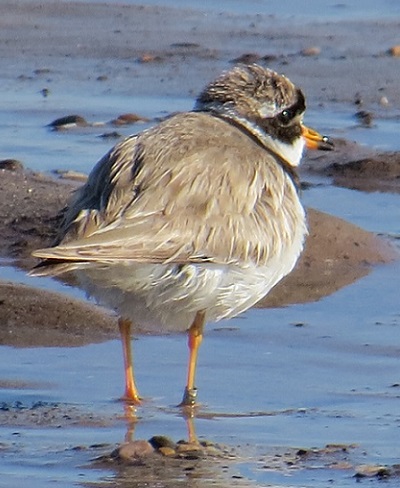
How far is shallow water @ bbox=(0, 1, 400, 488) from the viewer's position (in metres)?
4.88

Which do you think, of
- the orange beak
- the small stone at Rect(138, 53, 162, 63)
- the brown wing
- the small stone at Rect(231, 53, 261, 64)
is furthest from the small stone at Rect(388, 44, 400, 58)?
the brown wing

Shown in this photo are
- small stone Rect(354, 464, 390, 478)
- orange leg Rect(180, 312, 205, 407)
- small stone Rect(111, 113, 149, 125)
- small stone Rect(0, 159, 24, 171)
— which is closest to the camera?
small stone Rect(354, 464, 390, 478)

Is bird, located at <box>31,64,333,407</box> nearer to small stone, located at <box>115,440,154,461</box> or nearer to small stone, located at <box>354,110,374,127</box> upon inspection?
small stone, located at <box>115,440,154,461</box>

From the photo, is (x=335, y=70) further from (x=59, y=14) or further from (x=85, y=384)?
(x=85, y=384)

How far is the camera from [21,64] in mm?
12203

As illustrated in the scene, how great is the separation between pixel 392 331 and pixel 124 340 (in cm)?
127

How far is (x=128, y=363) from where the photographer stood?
585cm

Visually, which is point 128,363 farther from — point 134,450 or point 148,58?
point 148,58

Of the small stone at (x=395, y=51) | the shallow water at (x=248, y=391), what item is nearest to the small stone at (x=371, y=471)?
the shallow water at (x=248, y=391)

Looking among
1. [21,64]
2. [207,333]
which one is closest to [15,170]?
[207,333]

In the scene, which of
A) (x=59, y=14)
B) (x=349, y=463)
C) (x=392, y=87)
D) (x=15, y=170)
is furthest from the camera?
(x=59, y=14)

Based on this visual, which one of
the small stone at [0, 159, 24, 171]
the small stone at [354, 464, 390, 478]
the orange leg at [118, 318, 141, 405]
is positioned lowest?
the small stone at [0, 159, 24, 171]

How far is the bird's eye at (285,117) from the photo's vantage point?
6.35 meters

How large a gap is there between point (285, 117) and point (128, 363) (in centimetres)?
122
